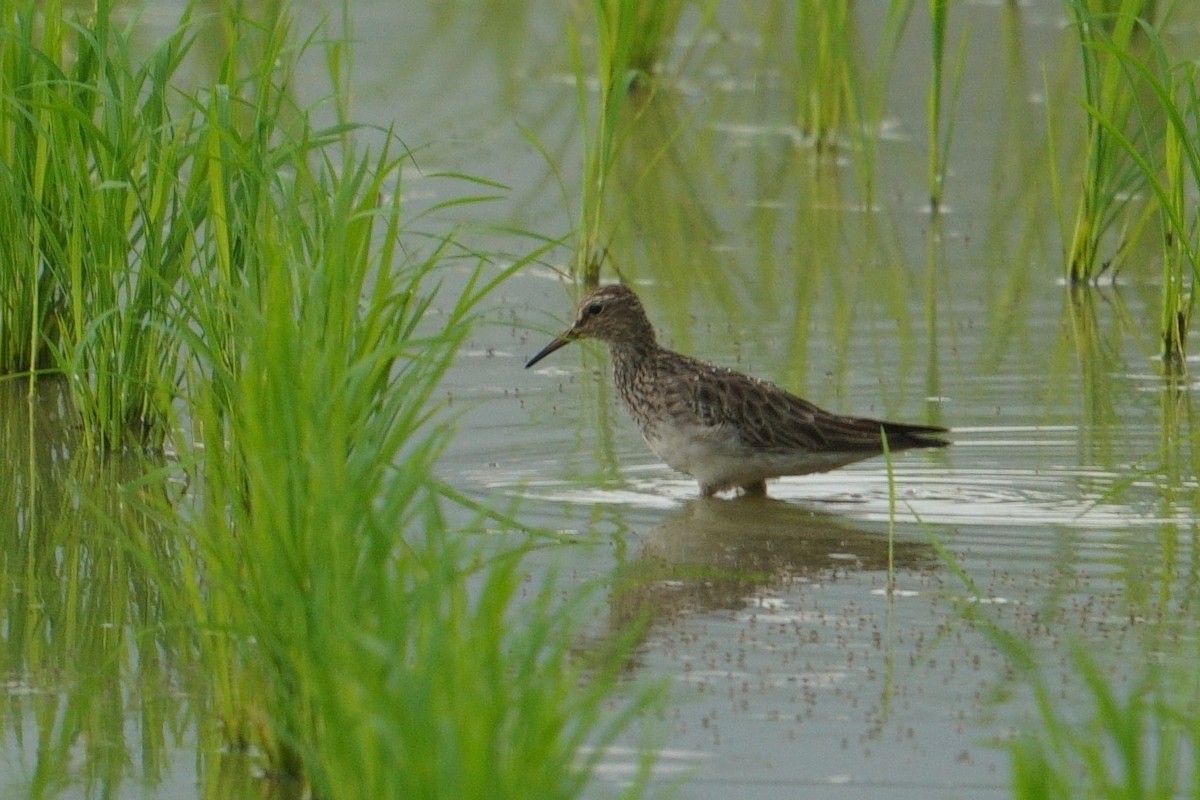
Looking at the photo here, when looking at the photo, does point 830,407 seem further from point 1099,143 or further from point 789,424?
point 1099,143

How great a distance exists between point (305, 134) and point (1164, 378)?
4.12 metres

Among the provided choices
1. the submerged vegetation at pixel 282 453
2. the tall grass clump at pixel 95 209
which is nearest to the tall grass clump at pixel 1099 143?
the submerged vegetation at pixel 282 453

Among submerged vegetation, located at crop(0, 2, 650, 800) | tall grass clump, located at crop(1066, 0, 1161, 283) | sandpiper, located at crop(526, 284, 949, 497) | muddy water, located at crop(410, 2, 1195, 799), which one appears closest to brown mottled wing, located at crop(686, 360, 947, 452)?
sandpiper, located at crop(526, 284, 949, 497)

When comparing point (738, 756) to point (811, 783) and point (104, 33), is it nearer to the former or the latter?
point (811, 783)

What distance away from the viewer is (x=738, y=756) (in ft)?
15.9

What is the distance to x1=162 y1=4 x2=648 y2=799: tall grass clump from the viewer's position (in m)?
3.63

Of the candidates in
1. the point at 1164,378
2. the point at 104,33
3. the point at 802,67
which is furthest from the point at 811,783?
the point at 802,67

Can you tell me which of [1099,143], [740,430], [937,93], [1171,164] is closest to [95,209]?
[740,430]

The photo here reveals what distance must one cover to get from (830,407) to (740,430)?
3.09 feet

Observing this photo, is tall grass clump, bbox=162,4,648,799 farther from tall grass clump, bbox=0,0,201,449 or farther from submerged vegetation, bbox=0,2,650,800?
tall grass clump, bbox=0,0,201,449

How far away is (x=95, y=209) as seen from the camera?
720 cm

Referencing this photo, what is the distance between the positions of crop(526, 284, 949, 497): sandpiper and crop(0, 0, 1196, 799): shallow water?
15cm

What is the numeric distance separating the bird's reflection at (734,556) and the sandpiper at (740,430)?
15 cm

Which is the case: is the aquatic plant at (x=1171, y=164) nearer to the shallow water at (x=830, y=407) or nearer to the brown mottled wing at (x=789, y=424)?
the shallow water at (x=830, y=407)
